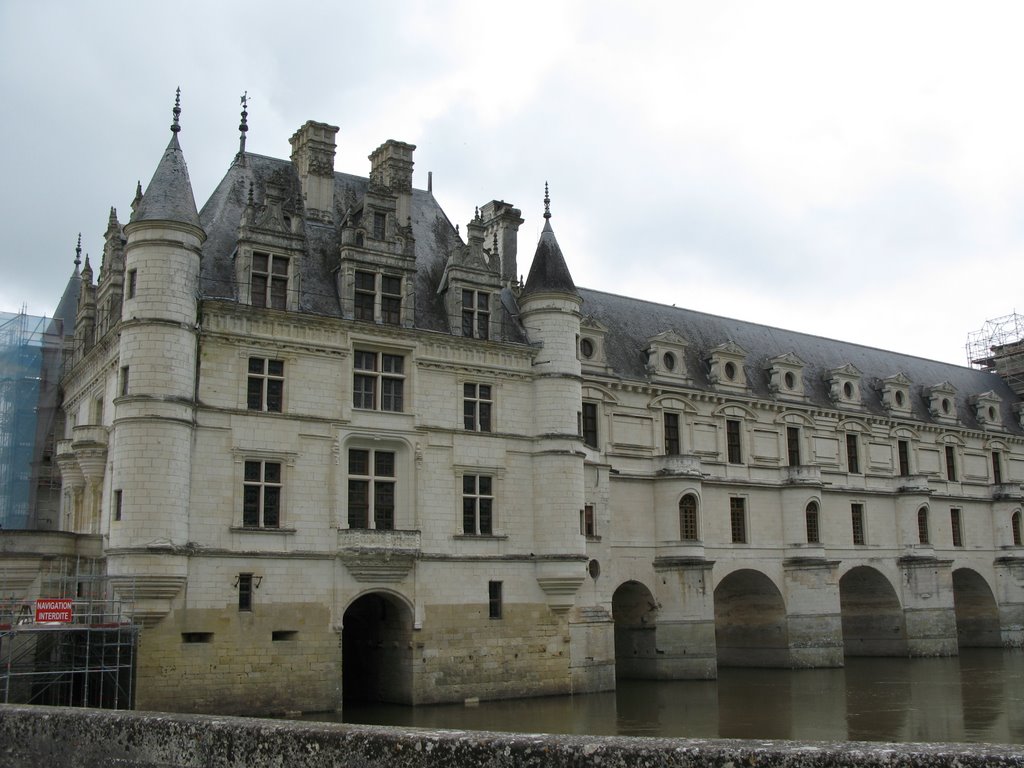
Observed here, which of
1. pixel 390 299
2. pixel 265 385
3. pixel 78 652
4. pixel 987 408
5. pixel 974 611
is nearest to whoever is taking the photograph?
pixel 78 652

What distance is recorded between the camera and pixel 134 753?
28.1 ft

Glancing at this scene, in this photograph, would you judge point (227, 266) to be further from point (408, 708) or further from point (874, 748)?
point (874, 748)

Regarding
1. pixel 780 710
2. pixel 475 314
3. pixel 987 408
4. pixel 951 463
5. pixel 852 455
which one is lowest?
pixel 780 710

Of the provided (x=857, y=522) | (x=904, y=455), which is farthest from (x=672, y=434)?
(x=904, y=455)

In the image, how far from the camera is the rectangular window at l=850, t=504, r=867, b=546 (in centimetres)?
4319

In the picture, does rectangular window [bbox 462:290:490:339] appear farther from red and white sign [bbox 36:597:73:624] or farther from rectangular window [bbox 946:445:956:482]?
rectangular window [bbox 946:445:956:482]

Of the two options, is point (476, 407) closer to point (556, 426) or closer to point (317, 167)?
point (556, 426)

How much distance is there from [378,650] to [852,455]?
24564 millimetres

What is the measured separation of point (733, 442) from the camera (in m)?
40.0

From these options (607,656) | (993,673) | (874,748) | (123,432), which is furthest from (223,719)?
(993,673)

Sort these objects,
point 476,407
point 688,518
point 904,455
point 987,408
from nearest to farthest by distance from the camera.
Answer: point 476,407
point 688,518
point 904,455
point 987,408

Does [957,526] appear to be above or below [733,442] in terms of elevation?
below

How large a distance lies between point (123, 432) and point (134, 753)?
16.9 m

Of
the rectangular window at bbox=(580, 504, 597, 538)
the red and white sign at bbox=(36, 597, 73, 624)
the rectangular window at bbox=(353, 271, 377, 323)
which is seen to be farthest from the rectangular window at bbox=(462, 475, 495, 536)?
the red and white sign at bbox=(36, 597, 73, 624)
